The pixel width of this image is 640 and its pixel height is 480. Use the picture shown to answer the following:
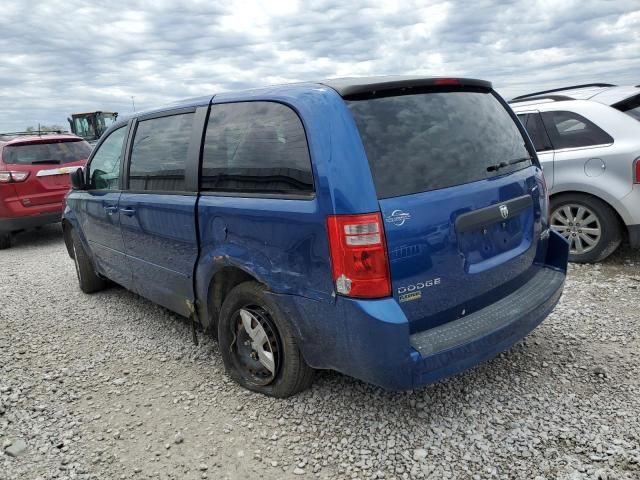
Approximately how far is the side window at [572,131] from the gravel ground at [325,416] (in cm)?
168

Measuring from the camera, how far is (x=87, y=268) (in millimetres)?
5133

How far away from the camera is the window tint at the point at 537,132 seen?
5195 millimetres

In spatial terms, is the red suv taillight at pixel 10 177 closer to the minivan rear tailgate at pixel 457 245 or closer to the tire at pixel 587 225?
the minivan rear tailgate at pixel 457 245

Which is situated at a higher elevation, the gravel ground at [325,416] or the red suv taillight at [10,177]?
the red suv taillight at [10,177]

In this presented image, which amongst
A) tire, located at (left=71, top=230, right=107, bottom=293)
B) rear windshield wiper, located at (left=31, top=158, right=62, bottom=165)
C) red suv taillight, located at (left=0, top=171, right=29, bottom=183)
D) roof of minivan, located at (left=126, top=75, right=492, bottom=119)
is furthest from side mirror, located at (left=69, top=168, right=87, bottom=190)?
rear windshield wiper, located at (left=31, top=158, right=62, bottom=165)

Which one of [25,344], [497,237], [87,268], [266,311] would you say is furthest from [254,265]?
[87,268]

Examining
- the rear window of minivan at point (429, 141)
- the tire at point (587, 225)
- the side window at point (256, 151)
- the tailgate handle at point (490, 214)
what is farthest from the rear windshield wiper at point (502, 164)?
the tire at point (587, 225)

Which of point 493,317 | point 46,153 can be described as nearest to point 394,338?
point 493,317

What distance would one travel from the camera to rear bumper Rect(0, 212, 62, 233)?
300 inches

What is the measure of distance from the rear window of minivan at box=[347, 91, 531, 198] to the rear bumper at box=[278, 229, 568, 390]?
59cm

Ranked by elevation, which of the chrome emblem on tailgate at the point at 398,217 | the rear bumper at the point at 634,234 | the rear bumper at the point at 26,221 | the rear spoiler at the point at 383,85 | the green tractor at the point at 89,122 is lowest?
the rear bumper at the point at 634,234

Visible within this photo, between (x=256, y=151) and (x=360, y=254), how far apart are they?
0.93 m

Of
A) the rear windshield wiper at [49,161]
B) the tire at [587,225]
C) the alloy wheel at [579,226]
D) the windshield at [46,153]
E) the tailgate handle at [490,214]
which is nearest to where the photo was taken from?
the tailgate handle at [490,214]

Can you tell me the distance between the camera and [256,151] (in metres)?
2.77
